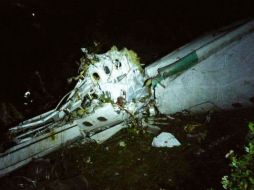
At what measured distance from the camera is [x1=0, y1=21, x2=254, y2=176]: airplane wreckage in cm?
387

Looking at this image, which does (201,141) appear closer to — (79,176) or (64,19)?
(79,176)

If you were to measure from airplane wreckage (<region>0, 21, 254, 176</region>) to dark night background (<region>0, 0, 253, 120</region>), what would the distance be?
795 mm

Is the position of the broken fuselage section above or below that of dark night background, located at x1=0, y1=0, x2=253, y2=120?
below

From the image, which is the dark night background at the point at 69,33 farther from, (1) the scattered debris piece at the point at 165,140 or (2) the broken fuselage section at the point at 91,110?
(1) the scattered debris piece at the point at 165,140

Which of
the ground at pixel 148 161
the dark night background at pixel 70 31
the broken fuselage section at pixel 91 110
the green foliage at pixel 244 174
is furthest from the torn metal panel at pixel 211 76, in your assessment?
the green foliage at pixel 244 174

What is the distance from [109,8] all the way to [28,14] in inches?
60.6

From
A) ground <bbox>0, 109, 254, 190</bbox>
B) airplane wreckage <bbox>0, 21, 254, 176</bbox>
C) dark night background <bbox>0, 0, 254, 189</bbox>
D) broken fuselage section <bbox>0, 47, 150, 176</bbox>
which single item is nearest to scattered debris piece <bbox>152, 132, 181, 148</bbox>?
ground <bbox>0, 109, 254, 190</bbox>

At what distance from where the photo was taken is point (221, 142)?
145 inches

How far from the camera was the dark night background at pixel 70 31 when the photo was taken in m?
5.26

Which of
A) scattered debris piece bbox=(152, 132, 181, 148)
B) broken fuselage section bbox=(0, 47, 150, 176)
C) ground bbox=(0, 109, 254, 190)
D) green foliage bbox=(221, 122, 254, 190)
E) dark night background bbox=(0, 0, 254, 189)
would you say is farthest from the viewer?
dark night background bbox=(0, 0, 254, 189)

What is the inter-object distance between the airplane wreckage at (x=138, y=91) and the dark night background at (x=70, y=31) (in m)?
0.80

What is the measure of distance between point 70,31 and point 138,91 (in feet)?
7.90

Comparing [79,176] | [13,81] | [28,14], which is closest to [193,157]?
[79,176]

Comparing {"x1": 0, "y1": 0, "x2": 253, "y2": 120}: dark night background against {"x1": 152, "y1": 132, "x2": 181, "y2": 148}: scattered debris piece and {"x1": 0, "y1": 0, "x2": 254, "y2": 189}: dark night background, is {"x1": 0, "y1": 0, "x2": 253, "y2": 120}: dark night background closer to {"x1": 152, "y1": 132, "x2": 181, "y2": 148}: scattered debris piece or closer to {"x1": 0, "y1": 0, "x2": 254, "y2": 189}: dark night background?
{"x1": 0, "y1": 0, "x2": 254, "y2": 189}: dark night background
